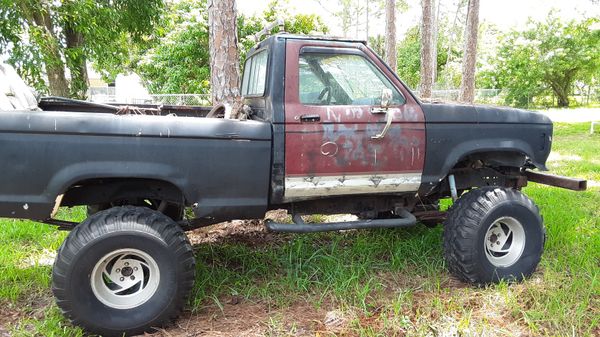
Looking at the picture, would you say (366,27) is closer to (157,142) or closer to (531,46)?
(531,46)

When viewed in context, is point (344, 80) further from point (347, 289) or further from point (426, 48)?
point (426, 48)

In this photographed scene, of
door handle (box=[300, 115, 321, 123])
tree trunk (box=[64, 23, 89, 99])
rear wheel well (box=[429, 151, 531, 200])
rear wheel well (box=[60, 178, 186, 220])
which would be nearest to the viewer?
rear wheel well (box=[60, 178, 186, 220])

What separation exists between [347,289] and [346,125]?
1.28 metres

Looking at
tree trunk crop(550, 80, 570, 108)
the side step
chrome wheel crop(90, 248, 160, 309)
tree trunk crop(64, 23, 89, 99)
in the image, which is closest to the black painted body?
the side step

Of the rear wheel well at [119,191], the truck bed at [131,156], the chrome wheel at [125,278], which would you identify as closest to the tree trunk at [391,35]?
the truck bed at [131,156]

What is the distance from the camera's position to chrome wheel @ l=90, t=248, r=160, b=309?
307cm

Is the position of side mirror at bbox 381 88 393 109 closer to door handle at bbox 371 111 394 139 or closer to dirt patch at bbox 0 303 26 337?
door handle at bbox 371 111 394 139

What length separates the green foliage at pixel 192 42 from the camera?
14320 mm

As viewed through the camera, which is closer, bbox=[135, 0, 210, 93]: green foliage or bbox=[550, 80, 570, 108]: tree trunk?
bbox=[135, 0, 210, 93]: green foliage

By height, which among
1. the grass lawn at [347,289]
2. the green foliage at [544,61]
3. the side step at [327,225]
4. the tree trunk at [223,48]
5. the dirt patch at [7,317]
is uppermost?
the green foliage at [544,61]

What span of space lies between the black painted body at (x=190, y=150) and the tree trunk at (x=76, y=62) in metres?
6.66

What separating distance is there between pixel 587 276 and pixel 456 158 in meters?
1.45

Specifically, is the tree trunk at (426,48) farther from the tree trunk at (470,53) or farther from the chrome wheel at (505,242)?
the chrome wheel at (505,242)

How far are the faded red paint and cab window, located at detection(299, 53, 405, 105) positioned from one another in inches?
2.7
